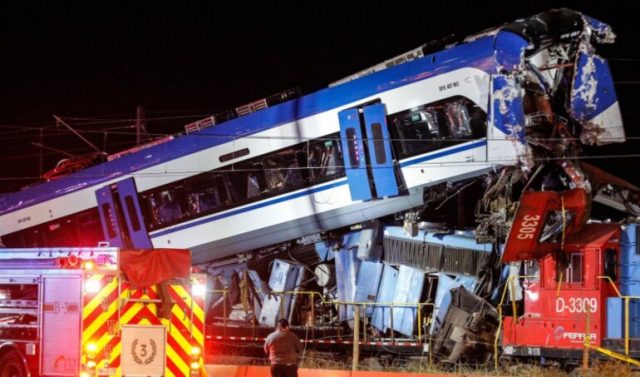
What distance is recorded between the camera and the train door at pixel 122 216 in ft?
63.0

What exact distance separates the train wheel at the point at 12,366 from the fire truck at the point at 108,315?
18 mm

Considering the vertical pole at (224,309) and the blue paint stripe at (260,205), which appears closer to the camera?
the blue paint stripe at (260,205)

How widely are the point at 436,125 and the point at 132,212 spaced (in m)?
7.73

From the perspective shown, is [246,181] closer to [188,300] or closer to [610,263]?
[188,300]

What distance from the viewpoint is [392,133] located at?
1574cm

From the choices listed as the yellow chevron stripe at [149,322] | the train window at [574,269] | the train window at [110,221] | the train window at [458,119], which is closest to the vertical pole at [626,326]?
the train window at [574,269]

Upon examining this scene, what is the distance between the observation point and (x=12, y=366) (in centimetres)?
1191

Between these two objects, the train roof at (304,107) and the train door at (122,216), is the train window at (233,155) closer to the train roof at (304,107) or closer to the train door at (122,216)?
the train roof at (304,107)

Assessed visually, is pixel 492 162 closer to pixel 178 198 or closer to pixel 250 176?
pixel 250 176

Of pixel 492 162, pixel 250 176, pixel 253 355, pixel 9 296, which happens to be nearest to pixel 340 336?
pixel 253 355

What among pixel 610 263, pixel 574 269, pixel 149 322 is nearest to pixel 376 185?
pixel 574 269

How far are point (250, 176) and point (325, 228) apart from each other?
1937mm

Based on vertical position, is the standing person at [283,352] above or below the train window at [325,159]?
below

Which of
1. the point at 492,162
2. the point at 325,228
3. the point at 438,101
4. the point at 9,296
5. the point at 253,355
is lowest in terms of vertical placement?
the point at 253,355
